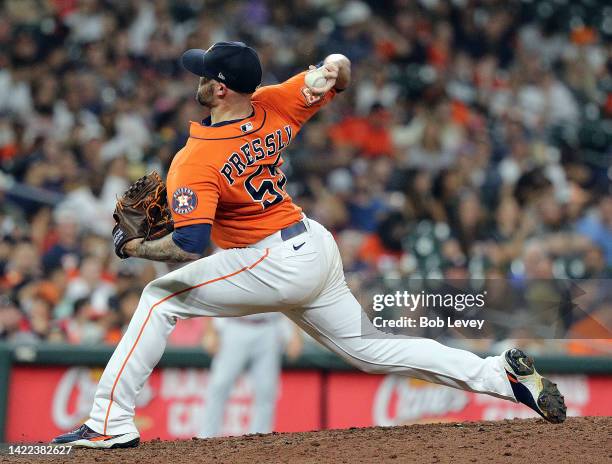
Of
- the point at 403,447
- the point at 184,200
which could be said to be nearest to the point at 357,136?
the point at 403,447

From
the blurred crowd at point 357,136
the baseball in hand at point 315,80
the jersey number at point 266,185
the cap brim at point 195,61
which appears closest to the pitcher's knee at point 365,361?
the jersey number at point 266,185

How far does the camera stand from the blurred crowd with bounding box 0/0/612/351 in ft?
28.3

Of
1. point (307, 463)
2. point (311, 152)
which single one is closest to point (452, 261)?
point (311, 152)

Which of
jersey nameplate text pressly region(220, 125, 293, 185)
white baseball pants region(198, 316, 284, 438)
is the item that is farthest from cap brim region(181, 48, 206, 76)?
white baseball pants region(198, 316, 284, 438)

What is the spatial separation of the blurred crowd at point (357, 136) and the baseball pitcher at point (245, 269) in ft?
Result: 8.32

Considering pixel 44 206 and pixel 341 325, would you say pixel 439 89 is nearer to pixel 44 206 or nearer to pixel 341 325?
pixel 44 206

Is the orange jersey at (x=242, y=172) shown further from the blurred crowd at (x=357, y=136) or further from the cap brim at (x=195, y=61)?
the blurred crowd at (x=357, y=136)

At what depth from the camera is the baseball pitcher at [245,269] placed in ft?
14.8

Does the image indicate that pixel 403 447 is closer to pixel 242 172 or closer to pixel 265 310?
pixel 265 310

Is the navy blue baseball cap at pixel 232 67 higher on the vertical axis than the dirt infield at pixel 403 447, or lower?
higher

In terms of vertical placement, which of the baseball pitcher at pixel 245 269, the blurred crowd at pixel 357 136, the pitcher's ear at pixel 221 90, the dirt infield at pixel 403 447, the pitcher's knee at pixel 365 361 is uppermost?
the blurred crowd at pixel 357 136

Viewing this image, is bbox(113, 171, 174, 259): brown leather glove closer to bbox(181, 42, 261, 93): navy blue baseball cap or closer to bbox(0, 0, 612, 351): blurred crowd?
bbox(181, 42, 261, 93): navy blue baseball cap

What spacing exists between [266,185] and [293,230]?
25 cm

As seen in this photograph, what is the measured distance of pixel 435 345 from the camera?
4828mm
